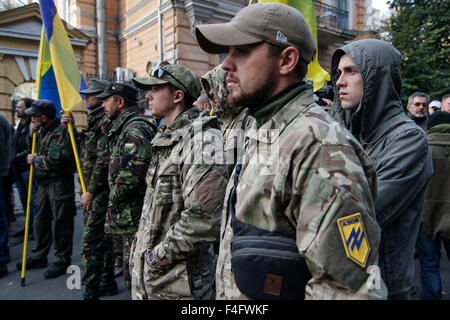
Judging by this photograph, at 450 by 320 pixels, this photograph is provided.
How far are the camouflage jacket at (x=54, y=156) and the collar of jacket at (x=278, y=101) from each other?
3.60 metres

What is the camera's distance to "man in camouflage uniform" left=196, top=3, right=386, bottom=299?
0.89m

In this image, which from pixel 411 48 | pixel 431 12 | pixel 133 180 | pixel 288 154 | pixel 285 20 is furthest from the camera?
pixel 431 12

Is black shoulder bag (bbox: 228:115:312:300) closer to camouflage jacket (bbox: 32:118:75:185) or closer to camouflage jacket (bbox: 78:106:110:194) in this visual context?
camouflage jacket (bbox: 78:106:110:194)

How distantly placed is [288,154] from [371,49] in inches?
44.1

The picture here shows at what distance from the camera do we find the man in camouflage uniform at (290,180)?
89 cm

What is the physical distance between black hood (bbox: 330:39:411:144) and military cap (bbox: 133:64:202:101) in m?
1.03

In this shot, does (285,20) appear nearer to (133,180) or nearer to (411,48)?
(133,180)

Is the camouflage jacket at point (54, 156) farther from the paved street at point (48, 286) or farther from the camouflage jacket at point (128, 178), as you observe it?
the camouflage jacket at point (128, 178)

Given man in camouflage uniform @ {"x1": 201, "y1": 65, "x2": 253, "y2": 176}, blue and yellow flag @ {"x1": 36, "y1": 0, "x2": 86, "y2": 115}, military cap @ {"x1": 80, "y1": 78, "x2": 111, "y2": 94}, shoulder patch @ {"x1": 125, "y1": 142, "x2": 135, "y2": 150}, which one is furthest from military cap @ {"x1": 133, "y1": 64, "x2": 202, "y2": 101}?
blue and yellow flag @ {"x1": 36, "y1": 0, "x2": 86, "y2": 115}

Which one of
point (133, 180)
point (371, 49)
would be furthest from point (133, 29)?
point (371, 49)

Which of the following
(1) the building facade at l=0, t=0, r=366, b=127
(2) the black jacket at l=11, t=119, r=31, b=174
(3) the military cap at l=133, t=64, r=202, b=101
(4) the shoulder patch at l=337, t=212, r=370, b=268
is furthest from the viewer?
(1) the building facade at l=0, t=0, r=366, b=127

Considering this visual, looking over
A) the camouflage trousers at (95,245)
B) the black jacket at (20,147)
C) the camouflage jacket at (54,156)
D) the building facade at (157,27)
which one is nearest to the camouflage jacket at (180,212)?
the camouflage trousers at (95,245)

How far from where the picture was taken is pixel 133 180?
9.38 feet

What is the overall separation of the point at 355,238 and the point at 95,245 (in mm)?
3057
